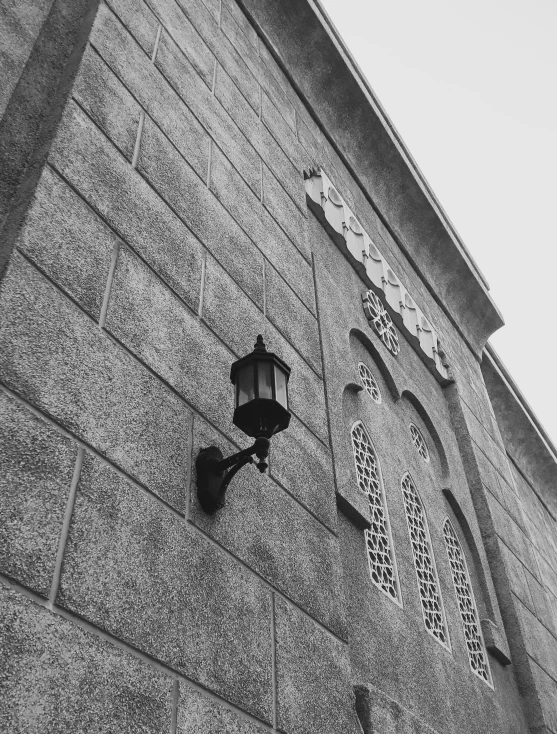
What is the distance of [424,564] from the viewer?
6.21 m

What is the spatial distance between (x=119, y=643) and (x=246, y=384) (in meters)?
1.16

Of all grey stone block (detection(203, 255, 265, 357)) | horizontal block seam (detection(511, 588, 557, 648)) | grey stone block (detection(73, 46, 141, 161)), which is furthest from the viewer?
horizontal block seam (detection(511, 588, 557, 648))

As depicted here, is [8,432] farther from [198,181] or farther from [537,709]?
[537,709]

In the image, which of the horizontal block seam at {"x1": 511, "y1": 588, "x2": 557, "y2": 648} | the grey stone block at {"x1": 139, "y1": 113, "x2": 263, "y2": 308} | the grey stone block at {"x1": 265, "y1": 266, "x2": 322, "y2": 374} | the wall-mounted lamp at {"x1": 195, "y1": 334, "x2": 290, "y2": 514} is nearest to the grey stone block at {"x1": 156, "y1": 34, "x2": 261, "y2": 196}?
the grey stone block at {"x1": 139, "y1": 113, "x2": 263, "y2": 308}

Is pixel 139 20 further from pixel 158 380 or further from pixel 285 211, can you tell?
pixel 158 380

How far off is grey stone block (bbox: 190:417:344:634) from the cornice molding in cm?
528

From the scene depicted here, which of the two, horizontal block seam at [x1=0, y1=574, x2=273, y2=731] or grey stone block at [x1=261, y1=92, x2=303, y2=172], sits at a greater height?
grey stone block at [x1=261, y1=92, x2=303, y2=172]

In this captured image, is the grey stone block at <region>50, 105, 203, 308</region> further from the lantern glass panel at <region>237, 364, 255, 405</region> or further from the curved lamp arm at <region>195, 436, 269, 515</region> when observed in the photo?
the curved lamp arm at <region>195, 436, 269, 515</region>

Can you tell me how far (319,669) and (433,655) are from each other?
8.35ft

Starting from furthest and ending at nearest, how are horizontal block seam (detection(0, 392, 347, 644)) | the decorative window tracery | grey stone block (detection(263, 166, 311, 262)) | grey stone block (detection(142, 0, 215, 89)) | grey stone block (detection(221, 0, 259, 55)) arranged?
the decorative window tracery < grey stone block (detection(221, 0, 259, 55)) < grey stone block (detection(263, 166, 311, 262)) < grey stone block (detection(142, 0, 215, 89)) < horizontal block seam (detection(0, 392, 347, 644))

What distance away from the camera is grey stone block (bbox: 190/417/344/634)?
3141 millimetres

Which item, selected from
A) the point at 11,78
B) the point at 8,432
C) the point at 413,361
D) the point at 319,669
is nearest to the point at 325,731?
the point at 319,669

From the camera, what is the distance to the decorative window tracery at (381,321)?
24.1ft

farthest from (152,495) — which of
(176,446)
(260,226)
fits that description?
(260,226)
